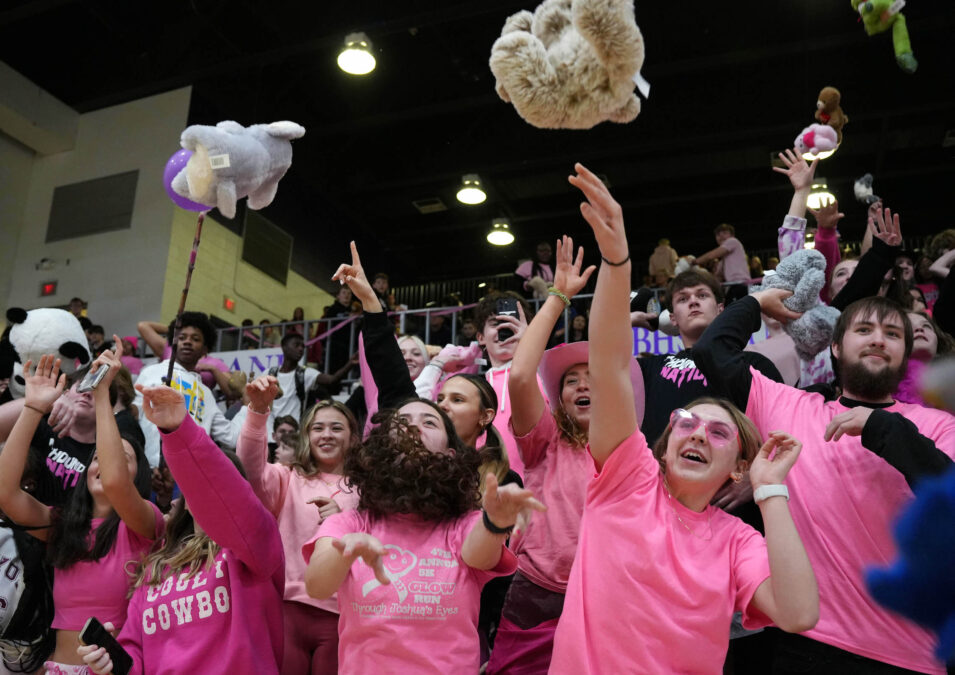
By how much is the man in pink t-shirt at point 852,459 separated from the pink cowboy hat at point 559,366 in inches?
8.2

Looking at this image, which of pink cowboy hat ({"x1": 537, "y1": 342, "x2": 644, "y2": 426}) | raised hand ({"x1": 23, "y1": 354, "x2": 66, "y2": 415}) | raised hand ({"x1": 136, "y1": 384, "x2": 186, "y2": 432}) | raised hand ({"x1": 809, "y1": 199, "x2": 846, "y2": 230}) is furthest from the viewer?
raised hand ({"x1": 809, "y1": 199, "x2": 846, "y2": 230})

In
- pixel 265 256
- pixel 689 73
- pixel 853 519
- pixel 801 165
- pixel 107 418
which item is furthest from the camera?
pixel 265 256

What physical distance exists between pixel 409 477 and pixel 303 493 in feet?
2.36

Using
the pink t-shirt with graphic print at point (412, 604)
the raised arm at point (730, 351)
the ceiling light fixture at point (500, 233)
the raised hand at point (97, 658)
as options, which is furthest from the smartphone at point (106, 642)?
the ceiling light fixture at point (500, 233)

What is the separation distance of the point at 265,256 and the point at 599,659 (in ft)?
31.9

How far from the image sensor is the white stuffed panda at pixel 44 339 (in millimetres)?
3768

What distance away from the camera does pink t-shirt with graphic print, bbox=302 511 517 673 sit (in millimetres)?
1894

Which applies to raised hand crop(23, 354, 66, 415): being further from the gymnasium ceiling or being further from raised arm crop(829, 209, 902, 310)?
the gymnasium ceiling

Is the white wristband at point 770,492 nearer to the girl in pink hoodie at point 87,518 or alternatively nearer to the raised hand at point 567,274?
the raised hand at point 567,274

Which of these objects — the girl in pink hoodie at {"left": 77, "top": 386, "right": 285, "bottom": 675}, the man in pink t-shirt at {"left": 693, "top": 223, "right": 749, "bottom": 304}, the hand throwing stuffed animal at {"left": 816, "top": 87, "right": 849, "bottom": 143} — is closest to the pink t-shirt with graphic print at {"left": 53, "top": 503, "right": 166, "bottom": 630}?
the girl in pink hoodie at {"left": 77, "top": 386, "right": 285, "bottom": 675}

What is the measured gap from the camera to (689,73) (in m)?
9.21

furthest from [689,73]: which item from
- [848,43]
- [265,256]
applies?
[265,256]

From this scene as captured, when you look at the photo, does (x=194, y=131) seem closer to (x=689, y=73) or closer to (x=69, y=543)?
(x=69, y=543)

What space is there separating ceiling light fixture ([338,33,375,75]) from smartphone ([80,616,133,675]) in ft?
20.6
